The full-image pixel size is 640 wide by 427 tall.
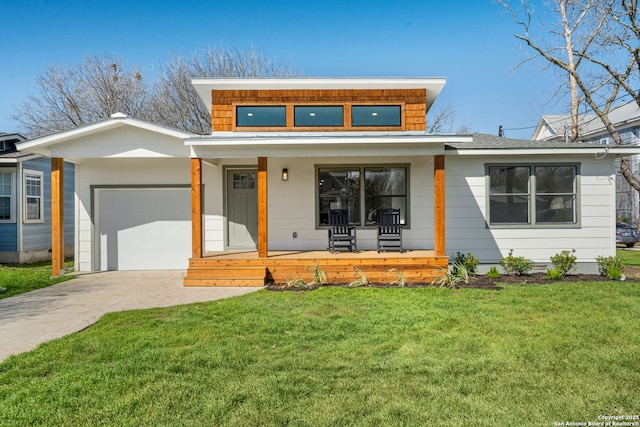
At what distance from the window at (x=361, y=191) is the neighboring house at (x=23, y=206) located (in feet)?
30.5

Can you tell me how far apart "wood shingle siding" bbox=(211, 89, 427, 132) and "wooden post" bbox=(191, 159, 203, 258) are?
1.57 meters

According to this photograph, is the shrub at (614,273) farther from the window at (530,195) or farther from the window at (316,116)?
the window at (316,116)

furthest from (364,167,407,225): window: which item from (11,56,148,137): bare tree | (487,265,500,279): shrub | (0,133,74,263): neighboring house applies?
(11,56,148,137): bare tree

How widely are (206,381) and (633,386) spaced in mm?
3594

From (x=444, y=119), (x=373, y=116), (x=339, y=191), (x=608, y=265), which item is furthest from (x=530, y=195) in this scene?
(x=444, y=119)

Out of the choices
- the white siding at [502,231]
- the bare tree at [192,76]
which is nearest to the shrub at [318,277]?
the white siding at [502,231]

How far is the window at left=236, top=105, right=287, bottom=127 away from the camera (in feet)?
30.1

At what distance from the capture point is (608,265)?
8.66m

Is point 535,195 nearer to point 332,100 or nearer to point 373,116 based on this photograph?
point 373,116

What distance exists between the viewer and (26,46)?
17.5 metres

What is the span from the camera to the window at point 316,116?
9250mm

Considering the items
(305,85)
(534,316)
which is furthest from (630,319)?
(305,85)

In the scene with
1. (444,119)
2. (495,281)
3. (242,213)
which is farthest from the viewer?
(444,119)

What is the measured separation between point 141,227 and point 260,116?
13.8ft
